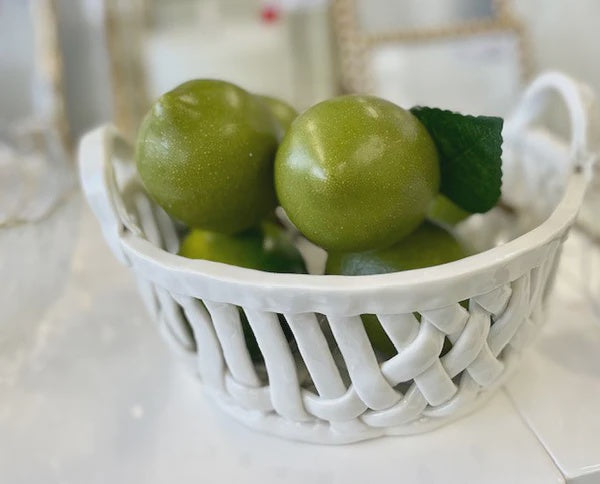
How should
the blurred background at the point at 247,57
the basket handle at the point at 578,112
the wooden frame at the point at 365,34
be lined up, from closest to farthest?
the basket handle at the point at 578,112 < the blurred background at the point at 247,57 < the wooden frame at the point at 365,34

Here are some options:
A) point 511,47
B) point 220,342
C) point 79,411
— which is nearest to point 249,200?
point 220,342

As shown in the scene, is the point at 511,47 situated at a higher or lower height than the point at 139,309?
higher

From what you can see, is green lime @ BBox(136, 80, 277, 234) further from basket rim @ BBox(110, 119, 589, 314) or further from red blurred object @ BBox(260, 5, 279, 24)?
red blurred object @ BBox(260, 5, 279, 24)

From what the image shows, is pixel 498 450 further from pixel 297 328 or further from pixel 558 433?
pixel 297 328

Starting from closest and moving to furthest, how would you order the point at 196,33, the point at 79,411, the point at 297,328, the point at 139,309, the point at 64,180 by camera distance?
1. the point at 297,328
2. the point at 79,411
3. the point at 139,309
4. the point at 64,180
5. the point at 196,33

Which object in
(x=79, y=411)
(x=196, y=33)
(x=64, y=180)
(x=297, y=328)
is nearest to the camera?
(x=297, y=328)

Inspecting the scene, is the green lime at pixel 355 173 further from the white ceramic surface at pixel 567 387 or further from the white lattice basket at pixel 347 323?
the white ceramic surface at pixel 567 387

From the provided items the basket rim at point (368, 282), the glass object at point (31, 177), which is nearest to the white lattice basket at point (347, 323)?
the basket rim at point (368, 282)
